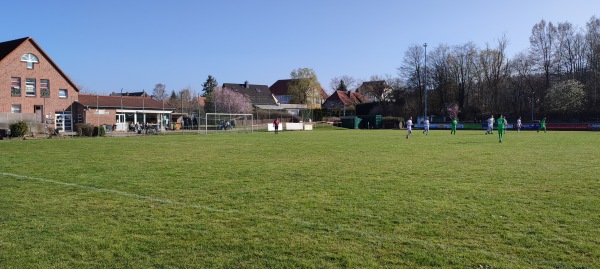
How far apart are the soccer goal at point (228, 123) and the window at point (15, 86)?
20.1 metres

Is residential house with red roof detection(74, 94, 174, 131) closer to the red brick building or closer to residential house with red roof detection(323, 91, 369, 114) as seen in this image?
the red brick building

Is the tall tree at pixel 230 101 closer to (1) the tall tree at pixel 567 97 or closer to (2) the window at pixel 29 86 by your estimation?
(2) the window at pixel 29 86

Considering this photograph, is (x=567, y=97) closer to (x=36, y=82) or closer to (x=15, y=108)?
(x=36, y=82)

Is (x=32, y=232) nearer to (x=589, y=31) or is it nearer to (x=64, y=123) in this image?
(x=64, y=123)

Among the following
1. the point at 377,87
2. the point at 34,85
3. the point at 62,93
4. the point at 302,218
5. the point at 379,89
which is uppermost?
the point at 377,87

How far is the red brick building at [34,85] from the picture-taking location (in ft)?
153

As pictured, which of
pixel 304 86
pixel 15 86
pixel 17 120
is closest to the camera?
pixel 17 120

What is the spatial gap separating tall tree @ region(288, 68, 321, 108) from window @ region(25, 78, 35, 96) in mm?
52421

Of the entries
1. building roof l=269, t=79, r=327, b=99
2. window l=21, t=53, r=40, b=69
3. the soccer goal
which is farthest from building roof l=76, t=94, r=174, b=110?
building roof l=269, t=79, r=327, b=99

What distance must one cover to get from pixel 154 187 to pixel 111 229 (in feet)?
12.4

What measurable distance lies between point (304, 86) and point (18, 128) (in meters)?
62.3

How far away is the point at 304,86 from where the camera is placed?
92250mm

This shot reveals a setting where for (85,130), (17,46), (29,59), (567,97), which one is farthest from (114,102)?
(567,97)

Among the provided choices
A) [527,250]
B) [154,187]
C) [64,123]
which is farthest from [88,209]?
[64,123]
